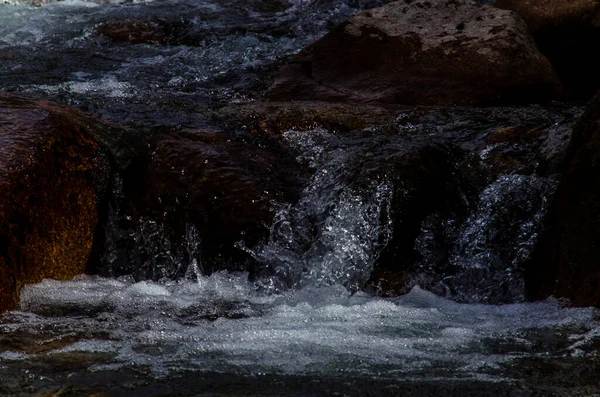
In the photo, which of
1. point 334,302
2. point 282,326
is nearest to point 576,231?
point 334,302

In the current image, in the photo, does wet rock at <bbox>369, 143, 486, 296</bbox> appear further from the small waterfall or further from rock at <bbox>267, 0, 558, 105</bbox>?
rock at <bbox>267, 0, 558, 105</bbox>

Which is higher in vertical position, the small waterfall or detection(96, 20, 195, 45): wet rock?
detection(96, 20, 195, 45): wet rock

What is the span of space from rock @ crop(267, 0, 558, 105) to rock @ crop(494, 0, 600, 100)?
2.63ft

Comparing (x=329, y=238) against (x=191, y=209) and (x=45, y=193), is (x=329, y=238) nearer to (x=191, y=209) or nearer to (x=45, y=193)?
(x=191, y=209)

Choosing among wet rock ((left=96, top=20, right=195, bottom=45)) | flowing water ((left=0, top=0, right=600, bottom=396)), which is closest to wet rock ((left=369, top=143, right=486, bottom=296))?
flowing water ((left=0, top=0, right=600, bottom=396))

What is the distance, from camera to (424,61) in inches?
248

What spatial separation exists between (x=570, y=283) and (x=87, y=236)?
8.12 ft

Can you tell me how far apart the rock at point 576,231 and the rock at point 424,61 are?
89.9 inches

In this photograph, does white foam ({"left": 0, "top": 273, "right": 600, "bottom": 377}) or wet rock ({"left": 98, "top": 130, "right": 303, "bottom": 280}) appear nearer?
white foam ({"left": 0, "top": 273, "right": 600, "bottom": 377})

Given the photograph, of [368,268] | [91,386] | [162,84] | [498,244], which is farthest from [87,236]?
[162,84]

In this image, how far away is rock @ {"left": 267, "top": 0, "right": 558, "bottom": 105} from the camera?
6.10 metres

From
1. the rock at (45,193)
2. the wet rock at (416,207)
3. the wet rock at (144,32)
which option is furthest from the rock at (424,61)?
the wet rock at (144,32)

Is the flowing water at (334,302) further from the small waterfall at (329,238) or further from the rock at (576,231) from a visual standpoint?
the rock at (576,231)

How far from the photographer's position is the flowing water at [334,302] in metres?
2.66
